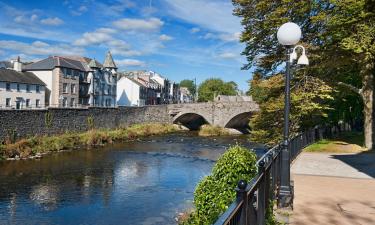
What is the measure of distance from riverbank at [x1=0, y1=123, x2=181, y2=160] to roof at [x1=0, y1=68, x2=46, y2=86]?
47.2ft

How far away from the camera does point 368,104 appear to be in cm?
2472

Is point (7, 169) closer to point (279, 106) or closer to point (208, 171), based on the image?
point (208, 171)

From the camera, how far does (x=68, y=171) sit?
30859 millimetres

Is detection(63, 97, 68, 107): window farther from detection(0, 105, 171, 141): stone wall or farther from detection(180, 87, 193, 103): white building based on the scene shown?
detection(180, 87, 193, 103): white building

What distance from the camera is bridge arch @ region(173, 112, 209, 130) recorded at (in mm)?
76431

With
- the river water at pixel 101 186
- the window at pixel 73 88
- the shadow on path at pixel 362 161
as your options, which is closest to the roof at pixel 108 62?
the window at pixel 73 88

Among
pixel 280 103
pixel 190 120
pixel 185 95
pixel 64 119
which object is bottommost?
pixel 64 119

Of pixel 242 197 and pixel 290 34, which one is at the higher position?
pixel 290 34

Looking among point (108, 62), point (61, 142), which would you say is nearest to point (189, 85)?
point (108, 62)

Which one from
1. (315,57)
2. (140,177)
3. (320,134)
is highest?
(315,57)

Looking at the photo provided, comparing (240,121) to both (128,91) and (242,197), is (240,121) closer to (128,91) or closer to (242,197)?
(128,91)

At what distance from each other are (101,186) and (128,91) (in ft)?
231

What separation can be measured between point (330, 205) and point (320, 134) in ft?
64.4

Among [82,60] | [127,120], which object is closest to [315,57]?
[127,120]
